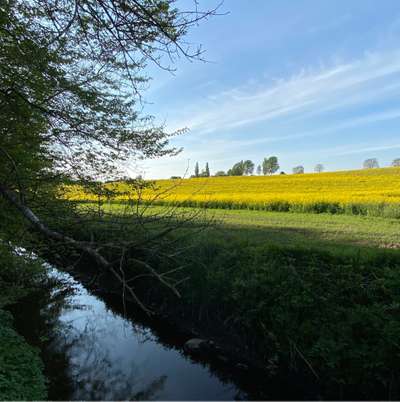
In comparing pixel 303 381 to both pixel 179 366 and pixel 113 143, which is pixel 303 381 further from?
pixel 113 143

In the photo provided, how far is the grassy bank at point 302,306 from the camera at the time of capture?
3.14 meters

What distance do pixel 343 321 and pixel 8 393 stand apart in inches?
142

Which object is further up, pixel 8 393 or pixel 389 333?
pixel 389 333

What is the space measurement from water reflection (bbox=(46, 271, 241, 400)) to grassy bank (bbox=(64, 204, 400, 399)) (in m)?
0.67

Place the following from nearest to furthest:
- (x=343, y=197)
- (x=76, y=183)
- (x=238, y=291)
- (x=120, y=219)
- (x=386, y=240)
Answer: (x=120, y=219), (x=76, y=183), (x=238, y=291), (x=386, y=240), (x=343, y=197)

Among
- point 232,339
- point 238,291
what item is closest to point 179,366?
point 232,339

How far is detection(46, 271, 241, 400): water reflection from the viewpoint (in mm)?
3967

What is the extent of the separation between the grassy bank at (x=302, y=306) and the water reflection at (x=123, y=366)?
0.67 m

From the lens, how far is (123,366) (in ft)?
15.0

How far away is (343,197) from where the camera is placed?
17.0m

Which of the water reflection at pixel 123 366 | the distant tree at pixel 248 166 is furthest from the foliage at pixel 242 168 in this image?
the water reflection at pixel 123 366

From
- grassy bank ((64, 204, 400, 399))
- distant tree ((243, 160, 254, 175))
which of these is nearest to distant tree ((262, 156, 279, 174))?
distant tree ((243, 160, 254, 175))

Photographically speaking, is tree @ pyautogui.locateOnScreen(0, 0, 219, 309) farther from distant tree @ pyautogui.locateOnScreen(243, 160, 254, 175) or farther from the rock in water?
distant tree @ pyautogui.locateOnScreen(243, 160, 254, 175)

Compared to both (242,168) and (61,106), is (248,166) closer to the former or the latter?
(242,168)
